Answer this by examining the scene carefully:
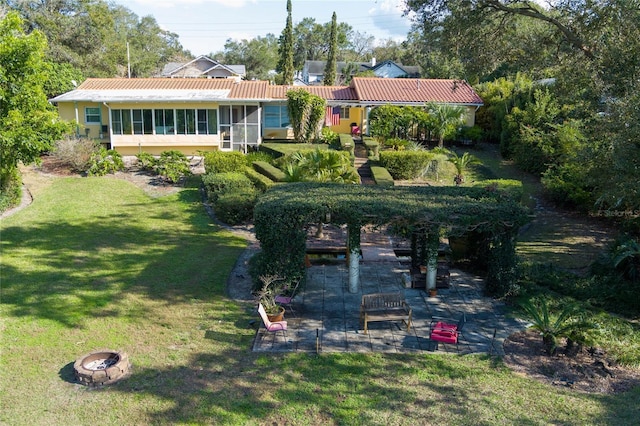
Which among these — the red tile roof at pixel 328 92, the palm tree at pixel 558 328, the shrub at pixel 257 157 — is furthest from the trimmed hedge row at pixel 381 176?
the red tile roof at pixel 328 92

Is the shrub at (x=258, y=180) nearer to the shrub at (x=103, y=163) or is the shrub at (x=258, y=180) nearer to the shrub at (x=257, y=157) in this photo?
the shrub at (x=257, y=157)

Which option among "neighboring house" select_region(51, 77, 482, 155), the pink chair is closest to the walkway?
the pink chair

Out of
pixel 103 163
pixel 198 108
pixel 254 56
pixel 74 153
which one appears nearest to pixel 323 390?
pixel 103 163

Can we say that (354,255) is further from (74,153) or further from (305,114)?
(74,153)

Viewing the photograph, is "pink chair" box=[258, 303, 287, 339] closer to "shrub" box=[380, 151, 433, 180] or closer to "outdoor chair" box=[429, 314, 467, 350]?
"outdoor chair" box=[429, 314, 467, 350]

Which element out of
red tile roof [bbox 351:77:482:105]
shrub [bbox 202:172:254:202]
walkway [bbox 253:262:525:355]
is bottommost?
walkway [bbox 253:262:525:355]

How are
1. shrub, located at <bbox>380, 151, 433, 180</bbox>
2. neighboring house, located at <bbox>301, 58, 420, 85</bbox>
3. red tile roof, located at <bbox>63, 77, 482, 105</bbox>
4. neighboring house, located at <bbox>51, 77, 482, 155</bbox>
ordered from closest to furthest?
shrub, located at <bbox>380, 151, 433, 180</bbox>, neighboring house, located at <bbox>51, 77, 482, 155</bbox>, red tile roof, located at <bbox>63, 77, 482, 105</bbox>, neighboring house, located at <bbox>301, 58, 420, 85</bbox>
